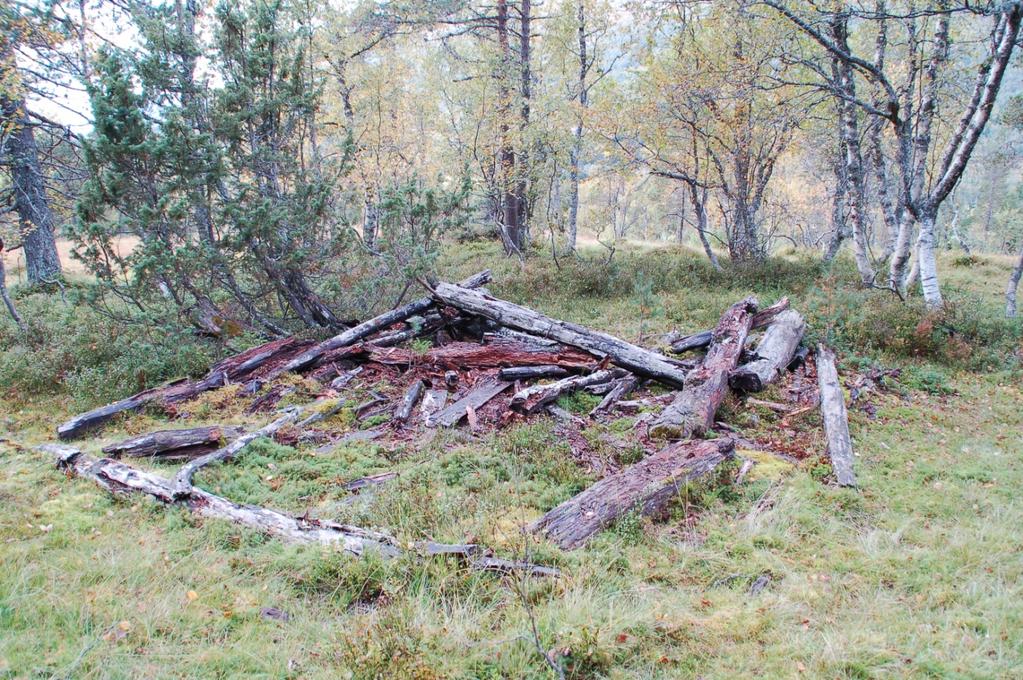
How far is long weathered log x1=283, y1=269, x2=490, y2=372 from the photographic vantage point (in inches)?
345

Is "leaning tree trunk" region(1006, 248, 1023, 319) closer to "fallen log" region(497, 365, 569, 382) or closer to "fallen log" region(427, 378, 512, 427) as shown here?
"fallen log" region(497, 365, 569, 382)

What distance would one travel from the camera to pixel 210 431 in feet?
20.7

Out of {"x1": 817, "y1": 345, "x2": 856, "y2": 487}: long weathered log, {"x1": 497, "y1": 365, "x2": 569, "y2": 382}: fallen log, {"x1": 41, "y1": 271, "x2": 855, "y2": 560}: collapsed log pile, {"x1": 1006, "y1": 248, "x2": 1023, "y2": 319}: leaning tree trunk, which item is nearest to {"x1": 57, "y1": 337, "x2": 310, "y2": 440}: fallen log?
{"x1": 41, "y1": 271, "x2": 855, "y2": 560}: collapsed log pile

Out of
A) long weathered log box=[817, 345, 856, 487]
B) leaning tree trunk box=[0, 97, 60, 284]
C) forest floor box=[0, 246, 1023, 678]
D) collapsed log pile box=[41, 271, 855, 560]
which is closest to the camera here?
forest floor box=[0, 246, 1023, 678]

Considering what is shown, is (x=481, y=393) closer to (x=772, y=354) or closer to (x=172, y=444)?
(x=172, y=444)

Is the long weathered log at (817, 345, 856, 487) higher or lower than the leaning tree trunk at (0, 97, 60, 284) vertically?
lower

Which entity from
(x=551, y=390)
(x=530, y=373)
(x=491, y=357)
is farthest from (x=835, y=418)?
(x=491, y=357)

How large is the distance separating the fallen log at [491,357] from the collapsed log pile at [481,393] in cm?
2

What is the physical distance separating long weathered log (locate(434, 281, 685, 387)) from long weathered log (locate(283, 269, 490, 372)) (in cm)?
52

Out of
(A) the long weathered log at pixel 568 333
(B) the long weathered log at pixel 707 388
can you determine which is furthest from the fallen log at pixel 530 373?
(B) the long weathered log at pixel 707 388

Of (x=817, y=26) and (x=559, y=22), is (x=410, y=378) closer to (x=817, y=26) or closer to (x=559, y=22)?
(x=817, y=26)

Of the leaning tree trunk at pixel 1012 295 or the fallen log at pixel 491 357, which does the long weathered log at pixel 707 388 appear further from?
the leaning tree trunk at pixel 1012 295

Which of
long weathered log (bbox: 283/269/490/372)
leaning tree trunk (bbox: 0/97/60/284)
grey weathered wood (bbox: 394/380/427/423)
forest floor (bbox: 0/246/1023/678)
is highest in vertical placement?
leaning tree trunk (bbox: 0/97/60/284)

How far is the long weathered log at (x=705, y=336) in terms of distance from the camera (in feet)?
30.8
